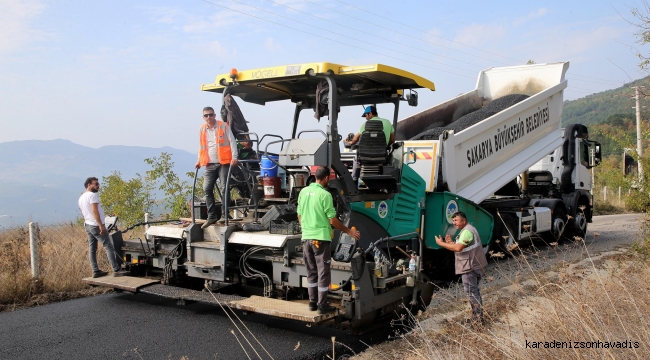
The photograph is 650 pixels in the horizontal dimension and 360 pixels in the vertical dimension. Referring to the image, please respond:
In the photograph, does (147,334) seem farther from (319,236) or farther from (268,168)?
(268,168)

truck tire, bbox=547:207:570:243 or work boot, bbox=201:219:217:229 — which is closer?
work boot, bbox=201:219:217:229

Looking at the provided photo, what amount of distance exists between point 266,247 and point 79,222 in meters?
9.43

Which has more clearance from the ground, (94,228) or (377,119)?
(377,119)

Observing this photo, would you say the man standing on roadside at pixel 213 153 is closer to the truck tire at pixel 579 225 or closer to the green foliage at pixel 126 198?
the green foliage at pixel 126 198

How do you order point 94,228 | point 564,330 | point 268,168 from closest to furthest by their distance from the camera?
point 564,330, point 268,168, point 94,228

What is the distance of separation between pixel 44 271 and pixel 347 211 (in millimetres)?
4509

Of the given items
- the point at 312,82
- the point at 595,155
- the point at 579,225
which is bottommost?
the point at 579,225

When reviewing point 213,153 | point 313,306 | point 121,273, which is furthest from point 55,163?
point 313,306

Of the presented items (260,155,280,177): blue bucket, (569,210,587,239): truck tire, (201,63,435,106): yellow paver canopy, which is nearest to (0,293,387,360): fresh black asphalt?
(260,155,280,177): blue bucket

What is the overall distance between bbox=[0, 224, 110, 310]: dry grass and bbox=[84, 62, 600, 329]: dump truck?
0.95 metres

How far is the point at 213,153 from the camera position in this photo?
20.0ft

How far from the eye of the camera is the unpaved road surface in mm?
4707

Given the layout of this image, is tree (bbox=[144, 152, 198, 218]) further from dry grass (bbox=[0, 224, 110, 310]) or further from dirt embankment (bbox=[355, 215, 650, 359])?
dirt embankment (bbox=[355, 215, 650, 359])

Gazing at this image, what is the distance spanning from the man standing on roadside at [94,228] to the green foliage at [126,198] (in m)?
4.91
